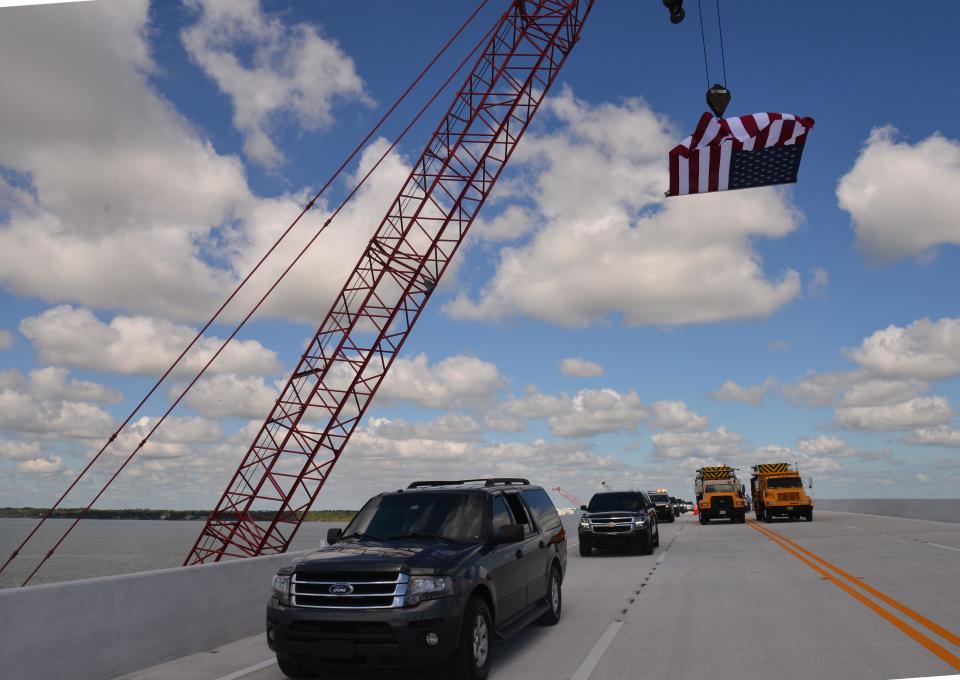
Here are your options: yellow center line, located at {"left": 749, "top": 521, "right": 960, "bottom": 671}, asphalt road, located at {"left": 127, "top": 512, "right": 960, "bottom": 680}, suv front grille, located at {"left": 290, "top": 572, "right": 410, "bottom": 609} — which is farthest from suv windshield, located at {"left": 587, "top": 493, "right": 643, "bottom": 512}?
suv front grille, located at {"left": 290, "top": 572, "right": 410, "bottom": 609}

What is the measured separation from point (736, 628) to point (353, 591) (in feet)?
16.7

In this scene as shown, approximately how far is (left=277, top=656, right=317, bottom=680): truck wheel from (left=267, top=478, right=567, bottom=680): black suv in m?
0.01

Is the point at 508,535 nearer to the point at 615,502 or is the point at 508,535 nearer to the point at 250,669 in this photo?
the point at 250,669

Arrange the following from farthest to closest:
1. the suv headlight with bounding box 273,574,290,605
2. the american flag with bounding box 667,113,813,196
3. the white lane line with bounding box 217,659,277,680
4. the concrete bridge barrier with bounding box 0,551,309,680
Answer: the american flag with bounding box 667,113,813,196
the white lane line with bounding box 217,659,277,680
the suv headlight with bounding box 273,574,290,605
the concrete bridge barrier with bounding box 0,551,309,680

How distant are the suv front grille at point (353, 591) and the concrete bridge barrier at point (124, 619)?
2.02m

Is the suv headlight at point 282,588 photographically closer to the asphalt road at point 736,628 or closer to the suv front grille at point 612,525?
the asphalt road at point 736,628

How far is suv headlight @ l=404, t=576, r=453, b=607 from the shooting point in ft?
23.9

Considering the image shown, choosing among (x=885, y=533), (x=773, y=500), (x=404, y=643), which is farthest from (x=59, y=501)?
(x=773, y=500)

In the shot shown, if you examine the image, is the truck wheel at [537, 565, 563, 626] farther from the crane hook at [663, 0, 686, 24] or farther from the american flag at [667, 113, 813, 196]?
the american flag at [667, 113, 813, 196]

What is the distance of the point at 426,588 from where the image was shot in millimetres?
7359

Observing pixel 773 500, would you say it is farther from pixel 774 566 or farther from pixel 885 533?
pixel 774 566

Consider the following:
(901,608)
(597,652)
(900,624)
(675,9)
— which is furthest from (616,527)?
(597,652)

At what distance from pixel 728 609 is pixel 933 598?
309cm

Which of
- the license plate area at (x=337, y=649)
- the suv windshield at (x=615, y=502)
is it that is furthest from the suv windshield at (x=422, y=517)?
the suv windshield at (x=615, y=502)
